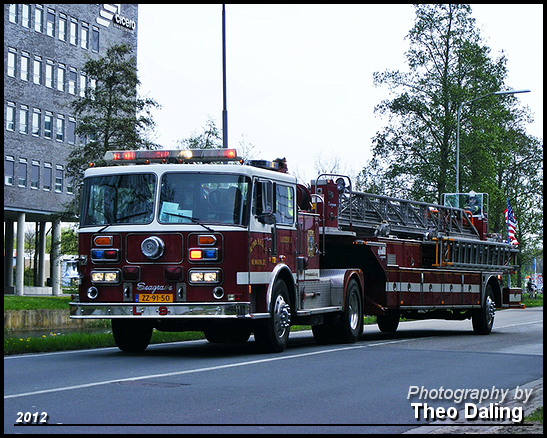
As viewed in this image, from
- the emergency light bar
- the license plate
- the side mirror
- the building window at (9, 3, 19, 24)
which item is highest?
the building window at (9, 3, 19, 24)

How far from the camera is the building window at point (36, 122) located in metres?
57.9

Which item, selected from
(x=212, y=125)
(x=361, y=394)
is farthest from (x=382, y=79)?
(x=361, y=394)

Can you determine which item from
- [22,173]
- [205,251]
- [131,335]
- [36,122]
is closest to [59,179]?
[22,173]

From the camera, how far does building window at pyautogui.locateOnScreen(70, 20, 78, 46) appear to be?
61500 mm

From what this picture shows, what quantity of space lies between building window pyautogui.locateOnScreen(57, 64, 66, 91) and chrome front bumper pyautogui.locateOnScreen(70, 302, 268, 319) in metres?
48.2

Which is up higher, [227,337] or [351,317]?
[351,317]

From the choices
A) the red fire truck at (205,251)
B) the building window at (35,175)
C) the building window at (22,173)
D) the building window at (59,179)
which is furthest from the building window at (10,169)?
the red fire truck at (205,251)

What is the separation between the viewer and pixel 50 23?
59500 millimetres

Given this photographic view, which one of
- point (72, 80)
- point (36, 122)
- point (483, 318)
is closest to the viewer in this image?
point (483, 318)

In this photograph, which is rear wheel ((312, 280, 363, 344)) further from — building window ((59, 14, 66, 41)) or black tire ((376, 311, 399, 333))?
building window ((59, 14, 66, 41))

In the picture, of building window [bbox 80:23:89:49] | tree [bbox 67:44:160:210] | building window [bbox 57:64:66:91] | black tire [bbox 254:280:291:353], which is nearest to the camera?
black tire [bbox 254:280:291:353]

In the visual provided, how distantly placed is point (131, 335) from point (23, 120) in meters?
43.7

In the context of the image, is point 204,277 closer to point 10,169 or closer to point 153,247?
point 153,247

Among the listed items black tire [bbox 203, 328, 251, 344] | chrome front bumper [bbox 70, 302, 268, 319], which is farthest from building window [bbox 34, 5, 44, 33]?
chrome front bumper [bbox 70, 302, 268, 319]
